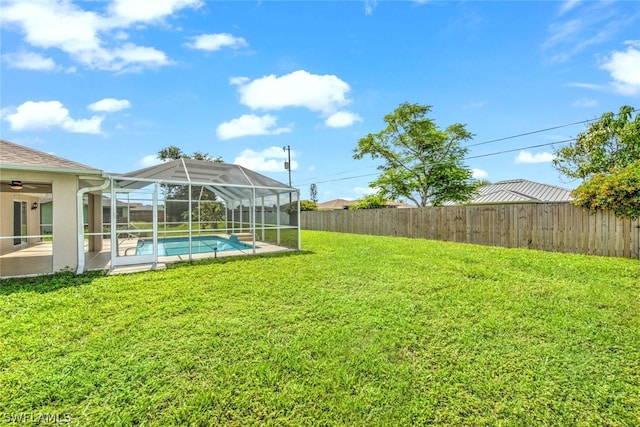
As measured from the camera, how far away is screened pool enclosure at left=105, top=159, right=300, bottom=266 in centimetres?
793

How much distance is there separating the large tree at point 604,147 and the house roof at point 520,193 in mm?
1959

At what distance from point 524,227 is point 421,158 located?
12270 mm

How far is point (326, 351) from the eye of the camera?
3.18m

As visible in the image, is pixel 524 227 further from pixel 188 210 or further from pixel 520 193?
pixel 520 193

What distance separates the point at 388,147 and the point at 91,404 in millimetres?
21533

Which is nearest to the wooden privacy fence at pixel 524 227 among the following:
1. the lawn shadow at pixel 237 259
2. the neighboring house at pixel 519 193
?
the lawn shadow at pixel 237 259

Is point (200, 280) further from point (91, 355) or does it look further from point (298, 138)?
point (298, 138)

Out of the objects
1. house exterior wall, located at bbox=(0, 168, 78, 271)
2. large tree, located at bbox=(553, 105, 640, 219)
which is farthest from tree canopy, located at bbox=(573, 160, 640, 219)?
house exterior wall, located at bbox=(0, 168, 78, 271)

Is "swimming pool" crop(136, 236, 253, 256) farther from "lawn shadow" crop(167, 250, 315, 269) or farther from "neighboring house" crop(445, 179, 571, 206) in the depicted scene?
"neighboring house" crop(445, 179, 571, 206)

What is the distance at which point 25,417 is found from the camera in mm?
2264

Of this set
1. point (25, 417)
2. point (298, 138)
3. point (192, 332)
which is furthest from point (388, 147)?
point (25, 417)

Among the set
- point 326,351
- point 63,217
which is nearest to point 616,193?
point 326,351

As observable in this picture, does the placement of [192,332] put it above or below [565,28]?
below

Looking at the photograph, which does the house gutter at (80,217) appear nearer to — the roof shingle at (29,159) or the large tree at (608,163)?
the roof shingle at (29,159)
